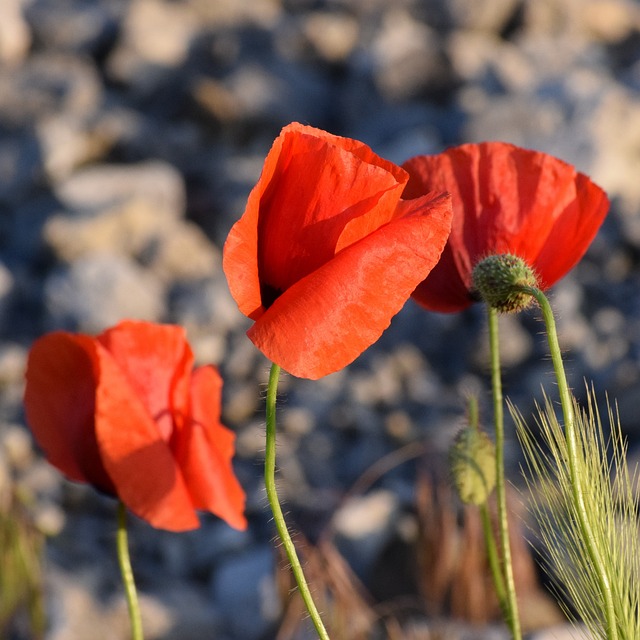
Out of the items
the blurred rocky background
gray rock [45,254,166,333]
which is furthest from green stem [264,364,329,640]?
gray rock [45,254,166,333]

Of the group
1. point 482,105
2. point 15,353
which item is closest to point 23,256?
point 15,353

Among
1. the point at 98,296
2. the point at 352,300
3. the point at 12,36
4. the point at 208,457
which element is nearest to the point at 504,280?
the point at 352,300

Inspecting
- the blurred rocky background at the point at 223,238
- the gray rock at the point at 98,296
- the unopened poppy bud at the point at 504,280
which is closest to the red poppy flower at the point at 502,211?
the unopened poppy bud at the point at 504,280

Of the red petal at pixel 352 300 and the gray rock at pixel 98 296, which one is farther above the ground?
the red petal at pixel 352 300

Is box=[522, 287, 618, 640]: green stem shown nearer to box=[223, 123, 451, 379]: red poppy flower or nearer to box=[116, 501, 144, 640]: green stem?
box=[223, 123, 451, 379]: red poppy flower

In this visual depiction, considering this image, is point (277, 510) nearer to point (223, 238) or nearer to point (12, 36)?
point (223, 238)

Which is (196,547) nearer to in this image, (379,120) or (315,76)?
(379,120)

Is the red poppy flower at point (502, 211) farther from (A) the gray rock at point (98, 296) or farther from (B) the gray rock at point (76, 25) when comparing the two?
(B) the gray rock at point (76, 25)
